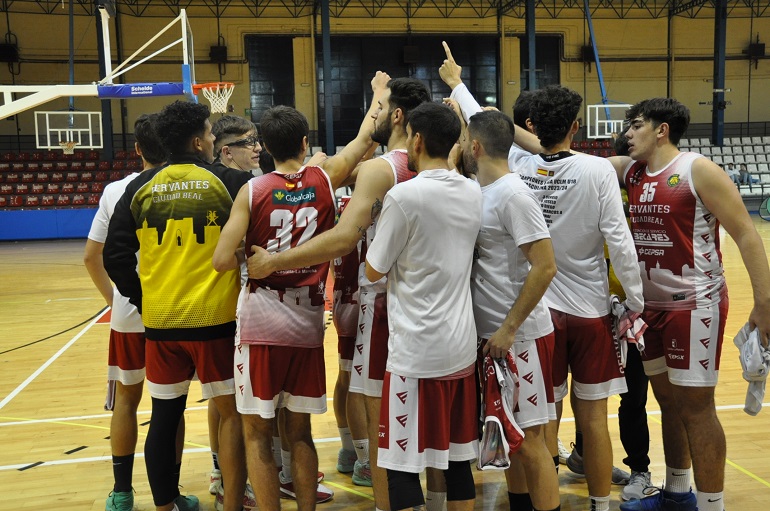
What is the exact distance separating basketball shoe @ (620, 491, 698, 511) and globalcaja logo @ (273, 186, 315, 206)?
2.32 meters

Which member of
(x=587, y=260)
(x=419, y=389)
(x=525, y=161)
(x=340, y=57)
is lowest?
(x=419, y=389)

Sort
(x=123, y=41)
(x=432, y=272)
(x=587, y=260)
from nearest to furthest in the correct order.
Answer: (x=432, y=272) → (x=587, y=260) → (x=123, y=41)

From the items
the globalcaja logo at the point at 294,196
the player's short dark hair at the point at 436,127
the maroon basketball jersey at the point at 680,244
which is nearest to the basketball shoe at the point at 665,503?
the maroon basketball jersey at the point at 680,244

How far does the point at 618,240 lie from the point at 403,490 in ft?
4.87

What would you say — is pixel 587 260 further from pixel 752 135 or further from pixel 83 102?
pixel 752 135

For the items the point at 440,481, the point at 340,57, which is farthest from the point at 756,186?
the point at 440,481

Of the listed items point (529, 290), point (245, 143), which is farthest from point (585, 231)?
point (245, 143)

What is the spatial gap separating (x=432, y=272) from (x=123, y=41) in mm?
25185

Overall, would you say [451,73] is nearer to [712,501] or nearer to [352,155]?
[352,155]

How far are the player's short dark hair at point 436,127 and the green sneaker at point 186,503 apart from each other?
2.33m

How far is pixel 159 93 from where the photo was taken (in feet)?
38.2

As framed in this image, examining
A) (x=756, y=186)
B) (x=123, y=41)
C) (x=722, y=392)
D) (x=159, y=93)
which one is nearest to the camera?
(x=722, y=392)

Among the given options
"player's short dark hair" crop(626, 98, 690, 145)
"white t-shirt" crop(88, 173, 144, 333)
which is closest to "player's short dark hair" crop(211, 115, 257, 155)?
"white t-shirt" crop(88, 173, 144, 333)

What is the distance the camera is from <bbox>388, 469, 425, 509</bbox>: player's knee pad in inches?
114
